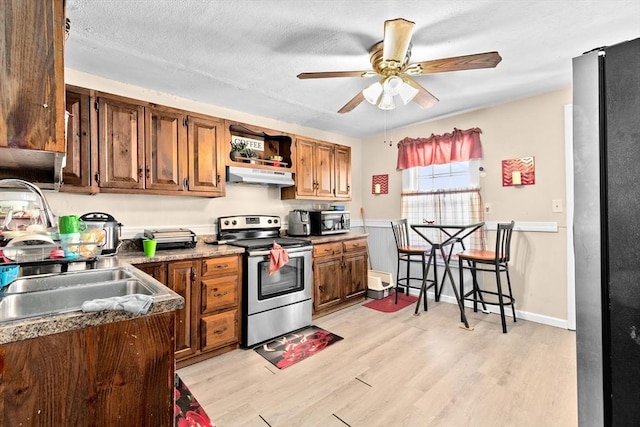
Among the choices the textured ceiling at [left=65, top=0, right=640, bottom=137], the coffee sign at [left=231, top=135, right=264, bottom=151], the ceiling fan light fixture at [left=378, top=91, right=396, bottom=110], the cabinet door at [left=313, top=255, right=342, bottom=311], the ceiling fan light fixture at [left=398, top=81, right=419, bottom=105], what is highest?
the textured ceiling at [left=65, top=0, right=640, bottom=137]

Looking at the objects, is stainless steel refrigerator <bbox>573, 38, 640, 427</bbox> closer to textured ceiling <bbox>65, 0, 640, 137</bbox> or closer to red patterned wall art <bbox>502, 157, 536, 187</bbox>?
textured ceiling <bbox>65, 0, 640, 137</bbox>

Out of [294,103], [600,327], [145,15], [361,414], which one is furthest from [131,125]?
[600,327]

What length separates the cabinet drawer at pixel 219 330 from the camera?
7.98ft

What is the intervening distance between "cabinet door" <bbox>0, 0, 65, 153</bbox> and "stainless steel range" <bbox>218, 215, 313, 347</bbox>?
193 centimetres

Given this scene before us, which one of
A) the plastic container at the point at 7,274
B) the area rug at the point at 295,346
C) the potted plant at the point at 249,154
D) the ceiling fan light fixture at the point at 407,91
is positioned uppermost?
the ceiling fan light fixture at the point at 407,91

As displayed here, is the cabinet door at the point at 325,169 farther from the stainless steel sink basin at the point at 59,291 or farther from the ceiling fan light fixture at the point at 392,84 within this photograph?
the stainless steel sink basin at the point at 59,291

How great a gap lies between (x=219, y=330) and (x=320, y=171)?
7.40 feet

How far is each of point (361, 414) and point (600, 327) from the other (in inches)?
57.3

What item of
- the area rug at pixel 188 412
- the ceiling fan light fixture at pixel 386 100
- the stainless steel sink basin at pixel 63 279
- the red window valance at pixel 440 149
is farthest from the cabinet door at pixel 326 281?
the stainless steel sink basin at pixel 63 279

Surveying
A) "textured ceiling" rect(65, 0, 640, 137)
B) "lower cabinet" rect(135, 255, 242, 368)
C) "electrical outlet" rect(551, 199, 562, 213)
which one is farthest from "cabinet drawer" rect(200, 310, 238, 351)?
"electrical outlet" rect(551, 199, 562, 213)

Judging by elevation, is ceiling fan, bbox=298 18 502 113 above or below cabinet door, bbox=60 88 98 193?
above

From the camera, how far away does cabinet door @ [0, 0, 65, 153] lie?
30.5 inches

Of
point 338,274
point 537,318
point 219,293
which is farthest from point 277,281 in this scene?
point 537,318

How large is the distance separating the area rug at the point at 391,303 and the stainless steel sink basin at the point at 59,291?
2.82 m
